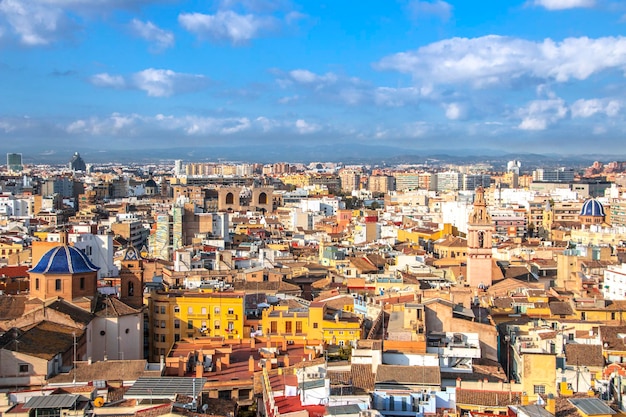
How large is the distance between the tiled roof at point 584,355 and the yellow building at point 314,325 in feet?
18.5

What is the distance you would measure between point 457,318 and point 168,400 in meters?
9.64

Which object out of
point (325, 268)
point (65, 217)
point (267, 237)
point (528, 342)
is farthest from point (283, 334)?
point (65, 217)

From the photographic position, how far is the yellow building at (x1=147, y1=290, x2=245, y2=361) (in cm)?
2652

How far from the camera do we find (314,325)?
24.9m

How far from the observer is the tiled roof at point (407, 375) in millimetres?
17438

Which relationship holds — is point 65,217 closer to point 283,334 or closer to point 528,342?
point 283,334

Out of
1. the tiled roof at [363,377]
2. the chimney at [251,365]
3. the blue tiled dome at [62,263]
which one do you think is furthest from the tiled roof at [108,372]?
the blue tiled dome at [62,263]

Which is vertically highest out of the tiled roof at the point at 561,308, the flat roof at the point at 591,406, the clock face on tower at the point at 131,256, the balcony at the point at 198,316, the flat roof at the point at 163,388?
the clock face on tower at the point at 131,256

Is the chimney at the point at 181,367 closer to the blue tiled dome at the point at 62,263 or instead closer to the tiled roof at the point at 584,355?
the blue tiled dome at the point at 62,263

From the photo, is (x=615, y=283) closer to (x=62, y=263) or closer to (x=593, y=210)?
(x=62, y=263)

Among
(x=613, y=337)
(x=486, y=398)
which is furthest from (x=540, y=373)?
(x=613, y=337)

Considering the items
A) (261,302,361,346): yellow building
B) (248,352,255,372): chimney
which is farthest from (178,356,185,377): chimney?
(261,302,361,346): yellow building

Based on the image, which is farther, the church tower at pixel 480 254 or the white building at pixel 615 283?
the church tower at pixel 480 254

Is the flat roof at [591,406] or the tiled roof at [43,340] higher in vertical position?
the flat roof at [591,406]
